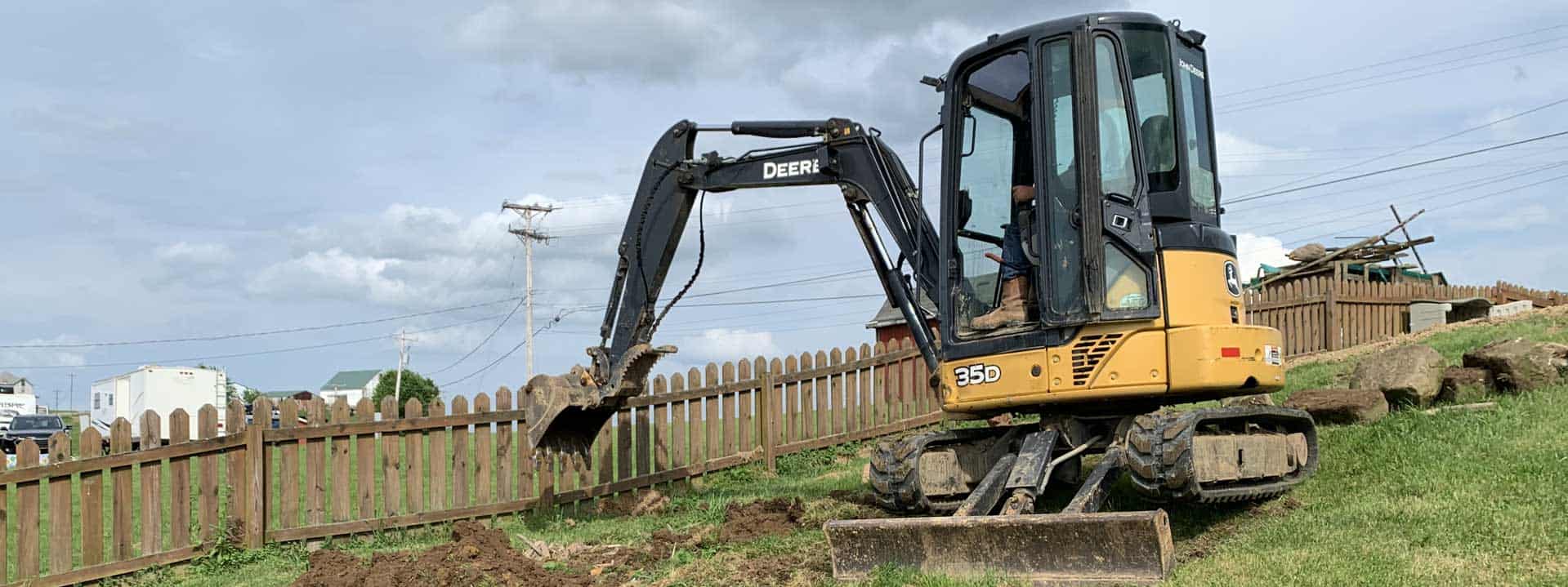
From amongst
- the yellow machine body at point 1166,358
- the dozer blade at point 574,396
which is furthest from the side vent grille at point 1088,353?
the dozer blade at point 574,396

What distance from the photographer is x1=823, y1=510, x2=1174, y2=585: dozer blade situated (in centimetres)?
611

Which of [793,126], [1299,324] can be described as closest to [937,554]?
[793,126]

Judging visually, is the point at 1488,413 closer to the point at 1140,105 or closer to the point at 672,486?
the point at 1140,105

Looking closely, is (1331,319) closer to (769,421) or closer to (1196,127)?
(769,421)

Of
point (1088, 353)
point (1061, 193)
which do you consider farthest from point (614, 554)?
point (1061, 193)

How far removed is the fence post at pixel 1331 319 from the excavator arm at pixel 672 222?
41.7ft

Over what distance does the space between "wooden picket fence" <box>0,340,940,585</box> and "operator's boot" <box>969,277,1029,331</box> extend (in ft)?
13.1

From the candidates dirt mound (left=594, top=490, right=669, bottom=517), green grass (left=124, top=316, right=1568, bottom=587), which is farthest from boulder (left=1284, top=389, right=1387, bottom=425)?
dirt mound (left=594, top=490, right=669, bottom=517)

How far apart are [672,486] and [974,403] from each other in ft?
18.3

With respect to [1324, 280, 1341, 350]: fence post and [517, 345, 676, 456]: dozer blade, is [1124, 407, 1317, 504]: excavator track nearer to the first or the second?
[517, 345, 676, 456]: dozer blade

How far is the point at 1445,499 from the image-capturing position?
289 inches

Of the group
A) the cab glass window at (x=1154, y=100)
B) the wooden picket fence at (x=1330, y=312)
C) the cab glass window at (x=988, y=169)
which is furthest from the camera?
the wooden picket fence at (x=1330, y=312)

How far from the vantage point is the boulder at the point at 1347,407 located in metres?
9.45

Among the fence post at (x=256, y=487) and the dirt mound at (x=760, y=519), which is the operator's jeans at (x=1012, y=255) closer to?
the dirt mound at (x=760, y=519)
